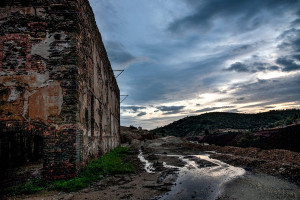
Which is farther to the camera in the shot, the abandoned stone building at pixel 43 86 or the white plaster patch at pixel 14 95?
the white plaster patch at pixel 14 95

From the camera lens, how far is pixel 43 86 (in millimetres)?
6918

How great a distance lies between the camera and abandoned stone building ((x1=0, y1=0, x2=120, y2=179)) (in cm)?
661

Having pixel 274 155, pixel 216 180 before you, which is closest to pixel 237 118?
pixel 274 155

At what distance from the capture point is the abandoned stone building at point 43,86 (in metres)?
6.61

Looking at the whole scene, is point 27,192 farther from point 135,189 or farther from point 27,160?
point 135,189

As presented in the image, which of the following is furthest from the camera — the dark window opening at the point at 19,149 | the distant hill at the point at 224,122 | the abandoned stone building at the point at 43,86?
the distant hill at the point at 224,122

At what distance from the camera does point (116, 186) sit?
233 inches

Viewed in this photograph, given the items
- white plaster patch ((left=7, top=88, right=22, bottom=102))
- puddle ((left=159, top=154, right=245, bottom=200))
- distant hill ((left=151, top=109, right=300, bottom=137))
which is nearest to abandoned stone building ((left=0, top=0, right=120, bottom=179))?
white plaster patch ((left=7, top=88, right=22, bottom=102))

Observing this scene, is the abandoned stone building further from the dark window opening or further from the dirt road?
the dirt road

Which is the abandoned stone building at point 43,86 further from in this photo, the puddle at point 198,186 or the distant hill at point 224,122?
the distant hill at point 224,122

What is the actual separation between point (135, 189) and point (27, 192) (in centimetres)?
283

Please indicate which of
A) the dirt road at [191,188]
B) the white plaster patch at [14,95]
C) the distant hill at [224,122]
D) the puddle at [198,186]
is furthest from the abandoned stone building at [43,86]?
the distant hill at [224,122]

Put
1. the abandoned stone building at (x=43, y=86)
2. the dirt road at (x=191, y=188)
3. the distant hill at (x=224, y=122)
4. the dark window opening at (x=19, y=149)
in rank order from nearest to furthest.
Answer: the dirt road at (x=191, y=188)
the abandoned stone building at (x=43, y=86)
the dark window opening at (x=19, y=149)
the distant hill at (x=224, y=122)

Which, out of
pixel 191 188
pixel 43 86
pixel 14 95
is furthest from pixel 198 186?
pixel 14 95
